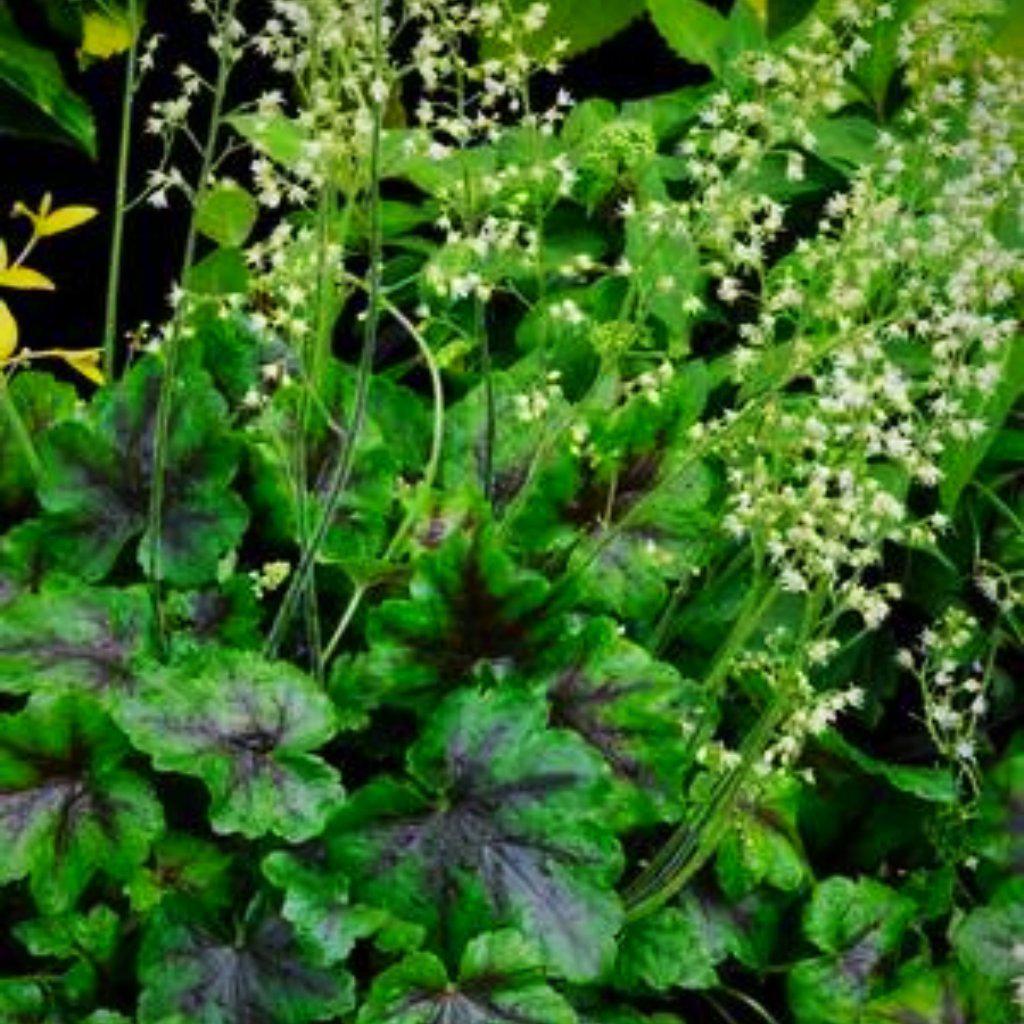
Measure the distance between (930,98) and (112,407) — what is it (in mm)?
825

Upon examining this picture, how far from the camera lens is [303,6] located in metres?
1.58

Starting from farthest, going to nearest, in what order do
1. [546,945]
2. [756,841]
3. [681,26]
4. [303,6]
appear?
[681,26] < [756,841] < [546,945] < [303,6]

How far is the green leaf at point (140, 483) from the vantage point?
6.34ft

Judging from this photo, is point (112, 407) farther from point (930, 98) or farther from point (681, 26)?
point (681, 26)

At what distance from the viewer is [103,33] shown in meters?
2.84

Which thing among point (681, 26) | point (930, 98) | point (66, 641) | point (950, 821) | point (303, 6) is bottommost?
point (950, 821)

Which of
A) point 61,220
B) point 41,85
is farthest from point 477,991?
point 41,85

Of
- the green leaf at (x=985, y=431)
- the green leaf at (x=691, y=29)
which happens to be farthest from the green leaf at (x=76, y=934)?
the green leaf at (x=691, y=29)

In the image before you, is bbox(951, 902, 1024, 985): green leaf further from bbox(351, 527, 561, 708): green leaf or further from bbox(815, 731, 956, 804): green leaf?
bbox(351, 527, 561, 708): green leaf

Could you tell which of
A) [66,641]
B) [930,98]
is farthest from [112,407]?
[930,98]

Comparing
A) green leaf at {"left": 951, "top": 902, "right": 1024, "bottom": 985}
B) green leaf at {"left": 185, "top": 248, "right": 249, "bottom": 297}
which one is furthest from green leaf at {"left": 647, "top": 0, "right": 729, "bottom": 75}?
green leaf at {"left": 951, "top": 902, "right": 1024, "bottom": 985}

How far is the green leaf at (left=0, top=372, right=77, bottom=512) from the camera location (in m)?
2.04

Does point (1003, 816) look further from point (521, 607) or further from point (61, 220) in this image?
point (61, 220)

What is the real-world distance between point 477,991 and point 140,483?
607mm
